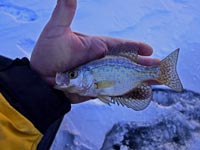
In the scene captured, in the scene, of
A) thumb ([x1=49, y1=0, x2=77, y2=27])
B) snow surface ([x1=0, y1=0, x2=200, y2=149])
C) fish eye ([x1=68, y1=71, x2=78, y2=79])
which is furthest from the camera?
snow surface ([x1=0, y1=0, x2=200, y2=149])

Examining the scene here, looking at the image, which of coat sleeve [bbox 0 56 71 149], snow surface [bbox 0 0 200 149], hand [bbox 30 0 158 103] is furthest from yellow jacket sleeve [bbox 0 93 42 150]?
snow surface [bbox 0 0 200 149]

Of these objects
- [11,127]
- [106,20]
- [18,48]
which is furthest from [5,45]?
[11,127]

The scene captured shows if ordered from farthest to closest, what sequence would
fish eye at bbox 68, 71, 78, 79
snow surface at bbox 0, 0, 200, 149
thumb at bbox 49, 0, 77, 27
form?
snow surface at bbox 0, 0, 200, 149 → thumb at bbox 49, 0, 77, 27 → fish eye at bbox 68, 71, 78, 79

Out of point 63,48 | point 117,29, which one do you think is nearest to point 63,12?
point 63,48

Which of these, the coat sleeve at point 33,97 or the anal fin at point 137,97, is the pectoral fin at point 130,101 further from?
the coat sleeve at point 33,97

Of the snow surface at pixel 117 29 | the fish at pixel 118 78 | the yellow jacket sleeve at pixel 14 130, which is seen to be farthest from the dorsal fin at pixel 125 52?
the snow surface at pixel 117 29

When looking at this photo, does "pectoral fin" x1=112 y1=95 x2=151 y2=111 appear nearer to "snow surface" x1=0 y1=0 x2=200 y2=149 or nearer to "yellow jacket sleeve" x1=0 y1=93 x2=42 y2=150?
"yellow jacket sleeve" x1=0 y1=93 x2=42 y2=150

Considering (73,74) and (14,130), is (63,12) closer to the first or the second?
(73,74)
